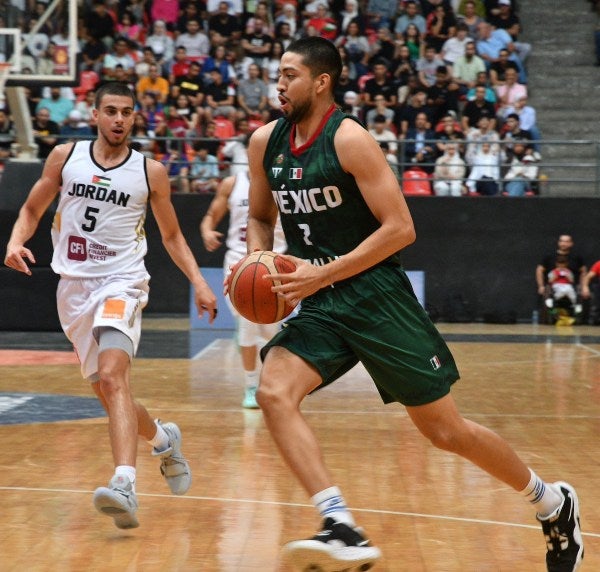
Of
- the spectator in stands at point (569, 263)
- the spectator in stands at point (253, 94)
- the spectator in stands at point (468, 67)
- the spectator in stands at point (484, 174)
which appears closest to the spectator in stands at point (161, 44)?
the spectator in stands at point (253, 94)

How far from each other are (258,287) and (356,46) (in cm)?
1629

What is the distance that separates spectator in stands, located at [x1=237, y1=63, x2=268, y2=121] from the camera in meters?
19.0

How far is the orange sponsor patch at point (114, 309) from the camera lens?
5.68m

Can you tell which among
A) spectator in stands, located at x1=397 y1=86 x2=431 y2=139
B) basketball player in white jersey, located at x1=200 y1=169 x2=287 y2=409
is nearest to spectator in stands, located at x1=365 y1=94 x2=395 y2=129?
spectator in stands, located at x1=397 y1=86 x2=431 y2=139

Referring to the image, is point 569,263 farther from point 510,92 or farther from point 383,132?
point 383,132

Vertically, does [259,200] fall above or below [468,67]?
above

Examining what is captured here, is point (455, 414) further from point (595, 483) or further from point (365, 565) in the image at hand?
point (595, 483)

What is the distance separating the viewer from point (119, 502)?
4832 millimetres

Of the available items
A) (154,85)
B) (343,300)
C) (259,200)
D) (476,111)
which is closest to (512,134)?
(476,111)

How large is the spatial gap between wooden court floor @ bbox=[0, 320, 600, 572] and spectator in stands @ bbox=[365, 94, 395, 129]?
24.4ft

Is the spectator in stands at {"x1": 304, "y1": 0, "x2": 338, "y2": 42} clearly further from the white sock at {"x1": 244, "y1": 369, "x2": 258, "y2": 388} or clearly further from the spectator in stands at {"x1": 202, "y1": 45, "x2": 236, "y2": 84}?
the white sock at {"x1": 244, "y1": 369, "x2": 258, "y2": 388}

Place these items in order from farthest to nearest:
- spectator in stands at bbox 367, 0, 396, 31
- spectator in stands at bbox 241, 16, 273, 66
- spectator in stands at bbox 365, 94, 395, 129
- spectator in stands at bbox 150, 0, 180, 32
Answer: spectator in stands at bbox 150, 0, 180, 32 → spectator in stands at bbox 367, 0, 396, 31 → spectator in stands at bbox 241, 16, 273, 66 → spectator in stands at bbox 365, 94, 395, 129

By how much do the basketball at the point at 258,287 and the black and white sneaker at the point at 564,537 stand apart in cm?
135

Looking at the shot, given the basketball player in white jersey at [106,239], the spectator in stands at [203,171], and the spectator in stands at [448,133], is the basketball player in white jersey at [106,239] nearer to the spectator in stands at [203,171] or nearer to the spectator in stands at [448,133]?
the spectator in stands at [203,171]
